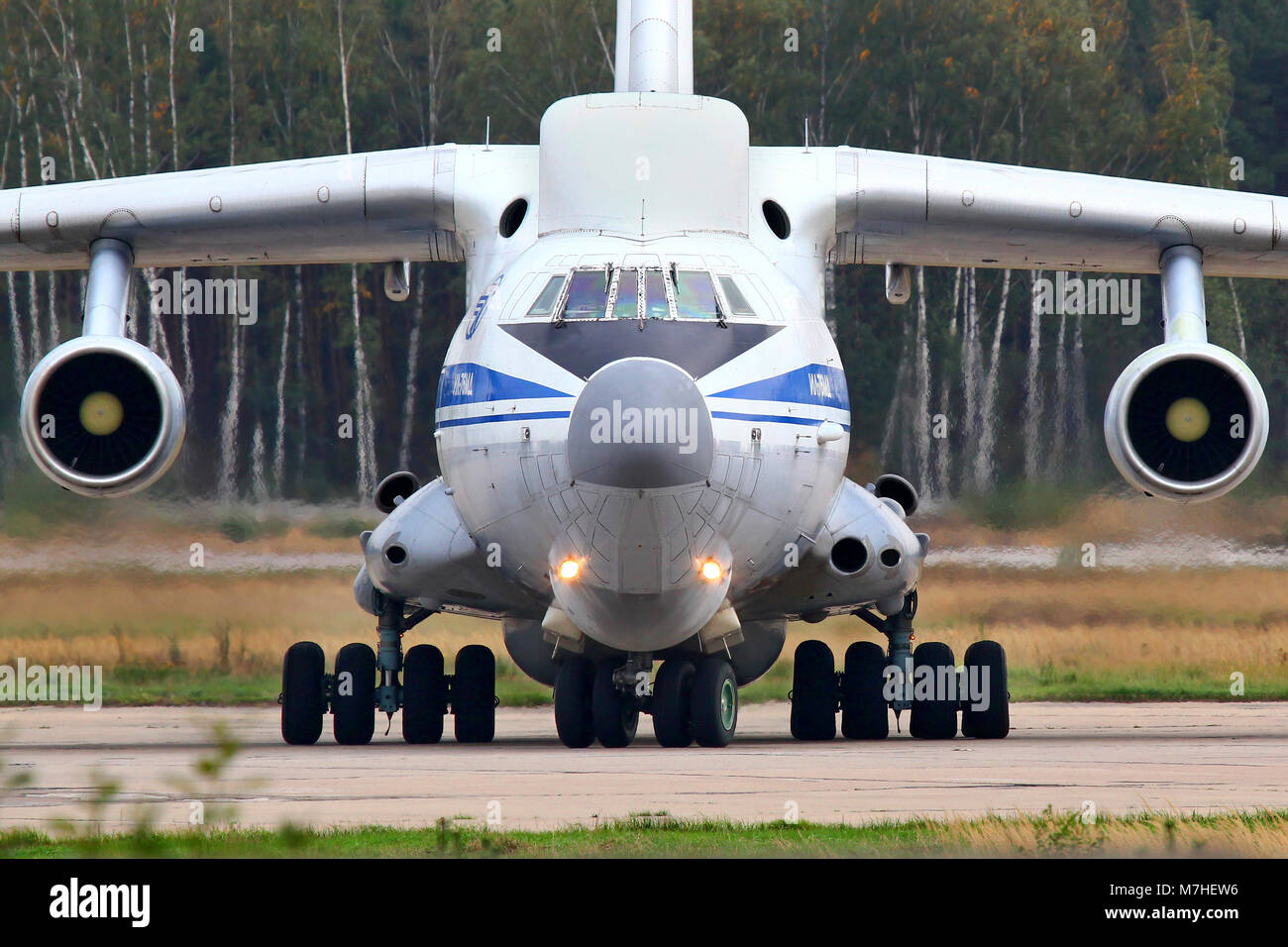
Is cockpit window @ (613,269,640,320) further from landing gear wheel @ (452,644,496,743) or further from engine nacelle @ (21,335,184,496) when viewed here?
landing gear wheel @ (452,644,496,743)

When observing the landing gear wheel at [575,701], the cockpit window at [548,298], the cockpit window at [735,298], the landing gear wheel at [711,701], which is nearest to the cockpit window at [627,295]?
the cockpit window at [548,298]

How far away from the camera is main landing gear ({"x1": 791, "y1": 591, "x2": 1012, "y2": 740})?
13070 millimetres

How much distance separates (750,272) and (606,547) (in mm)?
1989

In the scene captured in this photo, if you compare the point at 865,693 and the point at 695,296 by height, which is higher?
the point at 695,296

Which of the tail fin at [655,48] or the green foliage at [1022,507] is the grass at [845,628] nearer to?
the green foliage at [1022,507]

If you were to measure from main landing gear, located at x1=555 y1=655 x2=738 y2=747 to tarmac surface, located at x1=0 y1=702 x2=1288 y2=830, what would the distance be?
19cm

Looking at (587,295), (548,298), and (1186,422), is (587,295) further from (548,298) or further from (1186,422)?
(1186,422)

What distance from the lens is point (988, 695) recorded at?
1313cm

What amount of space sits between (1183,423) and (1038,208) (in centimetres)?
187

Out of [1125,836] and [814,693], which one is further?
[814,693]

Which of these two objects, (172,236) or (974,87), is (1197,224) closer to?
(172,236)

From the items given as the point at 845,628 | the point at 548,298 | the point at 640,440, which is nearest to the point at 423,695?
the point at 548,298

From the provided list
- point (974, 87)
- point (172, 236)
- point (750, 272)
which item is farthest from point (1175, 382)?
point (974, 87)
